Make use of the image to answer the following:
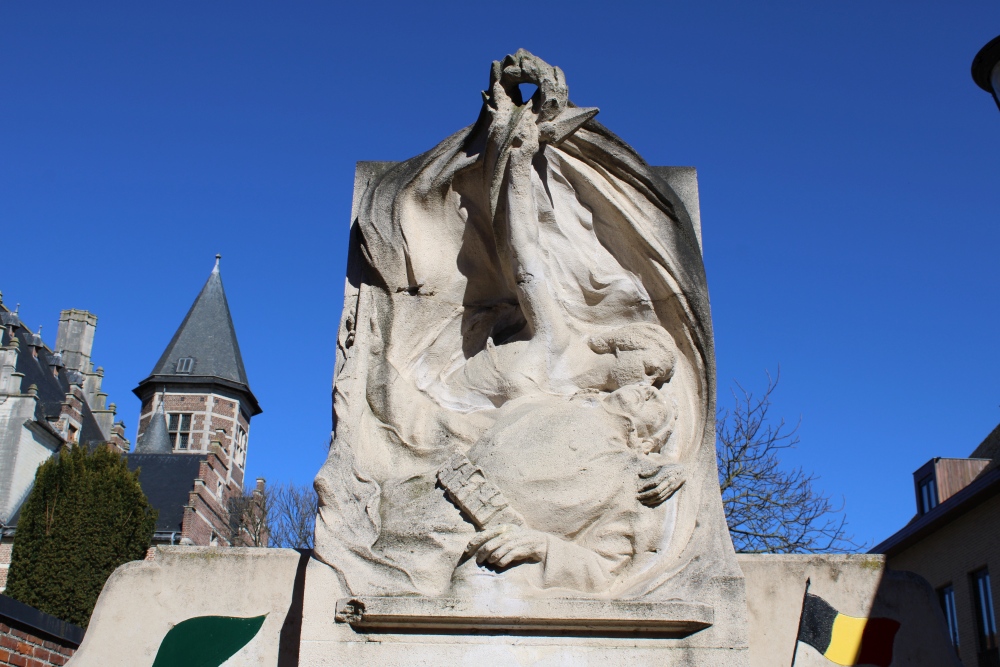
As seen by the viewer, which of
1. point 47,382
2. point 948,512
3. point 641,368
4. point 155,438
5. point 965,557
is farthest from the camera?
point 155,438

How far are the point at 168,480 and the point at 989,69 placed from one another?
39.1 meters

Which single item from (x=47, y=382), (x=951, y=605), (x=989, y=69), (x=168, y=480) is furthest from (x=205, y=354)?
(x=989, y=69)

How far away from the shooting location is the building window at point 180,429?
49312mm

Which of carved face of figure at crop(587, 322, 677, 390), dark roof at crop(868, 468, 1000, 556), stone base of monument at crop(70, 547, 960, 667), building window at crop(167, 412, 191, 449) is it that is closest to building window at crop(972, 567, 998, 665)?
dark roof at crop(868, 468, 1000, 556)

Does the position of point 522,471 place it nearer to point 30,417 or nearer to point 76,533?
point 76,533

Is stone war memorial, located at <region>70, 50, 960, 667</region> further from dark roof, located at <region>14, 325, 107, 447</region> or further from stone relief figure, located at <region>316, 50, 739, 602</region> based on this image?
dark roof, located at <region>14, 325, 107, 447</region>

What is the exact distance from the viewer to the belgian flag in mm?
4125

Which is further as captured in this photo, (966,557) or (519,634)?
(966,557)

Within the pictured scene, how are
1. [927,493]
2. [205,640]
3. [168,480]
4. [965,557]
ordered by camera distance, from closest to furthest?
[205,640]
[965,557]
[927,493]
[168,480]

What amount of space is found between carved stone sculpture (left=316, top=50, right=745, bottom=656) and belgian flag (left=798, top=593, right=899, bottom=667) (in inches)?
24.8

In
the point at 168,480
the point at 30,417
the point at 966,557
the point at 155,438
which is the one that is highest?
the point at 155,438

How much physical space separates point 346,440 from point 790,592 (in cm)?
207

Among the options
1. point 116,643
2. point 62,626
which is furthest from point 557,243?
point 62,626

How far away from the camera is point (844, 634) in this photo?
13.7ft
